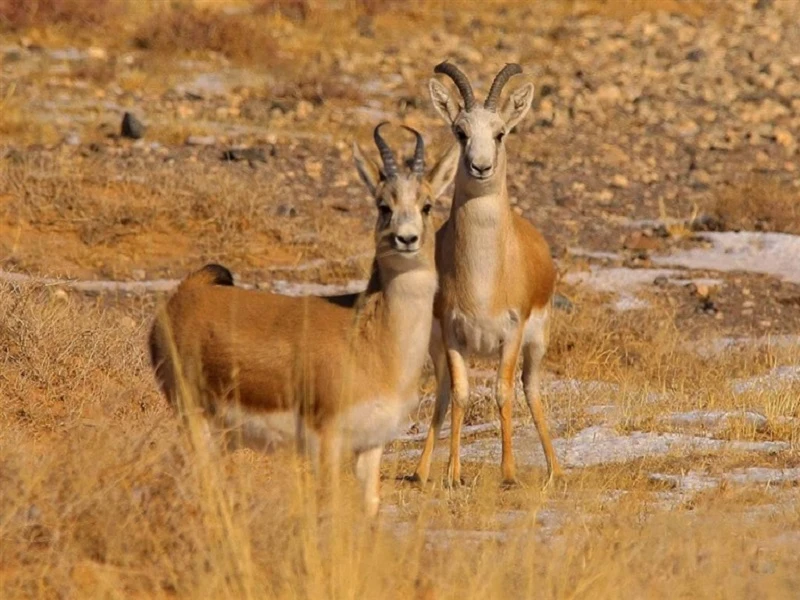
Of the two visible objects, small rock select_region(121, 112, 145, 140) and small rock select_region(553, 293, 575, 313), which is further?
small rock select_region(121, 112, 145, 140)

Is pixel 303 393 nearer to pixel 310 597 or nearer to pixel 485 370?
pixel 310 597

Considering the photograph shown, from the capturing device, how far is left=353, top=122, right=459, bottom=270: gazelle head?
702 cm

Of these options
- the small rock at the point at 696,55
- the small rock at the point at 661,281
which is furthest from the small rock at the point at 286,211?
the small rock at the point at 696,55

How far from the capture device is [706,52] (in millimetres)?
23062

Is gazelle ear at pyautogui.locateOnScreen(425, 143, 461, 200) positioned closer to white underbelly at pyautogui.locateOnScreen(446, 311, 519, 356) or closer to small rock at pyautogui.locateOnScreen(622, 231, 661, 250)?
white underbelly at pyautogui.locateOnScreen(446, 311, 519, 356)

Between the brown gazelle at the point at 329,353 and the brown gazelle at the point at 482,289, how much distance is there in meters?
1.72

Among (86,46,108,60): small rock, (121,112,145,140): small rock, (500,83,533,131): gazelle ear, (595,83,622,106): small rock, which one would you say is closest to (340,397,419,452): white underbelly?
(500,83,533,131): gazelle ear

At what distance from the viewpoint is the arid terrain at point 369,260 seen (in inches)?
230

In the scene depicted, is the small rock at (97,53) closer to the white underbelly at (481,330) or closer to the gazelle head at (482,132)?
the gazelle head at (482,132)

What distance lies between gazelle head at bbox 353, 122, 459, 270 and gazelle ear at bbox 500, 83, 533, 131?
2.24 meters

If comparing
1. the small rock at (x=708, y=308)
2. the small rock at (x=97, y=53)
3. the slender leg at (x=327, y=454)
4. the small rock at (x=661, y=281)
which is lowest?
the small rock at (x=708, y=308)

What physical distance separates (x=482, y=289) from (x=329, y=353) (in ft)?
7.12

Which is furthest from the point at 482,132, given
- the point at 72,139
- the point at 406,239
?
the point at 72,139

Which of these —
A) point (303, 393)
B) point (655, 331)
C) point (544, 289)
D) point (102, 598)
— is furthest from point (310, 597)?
point (655, 331)
